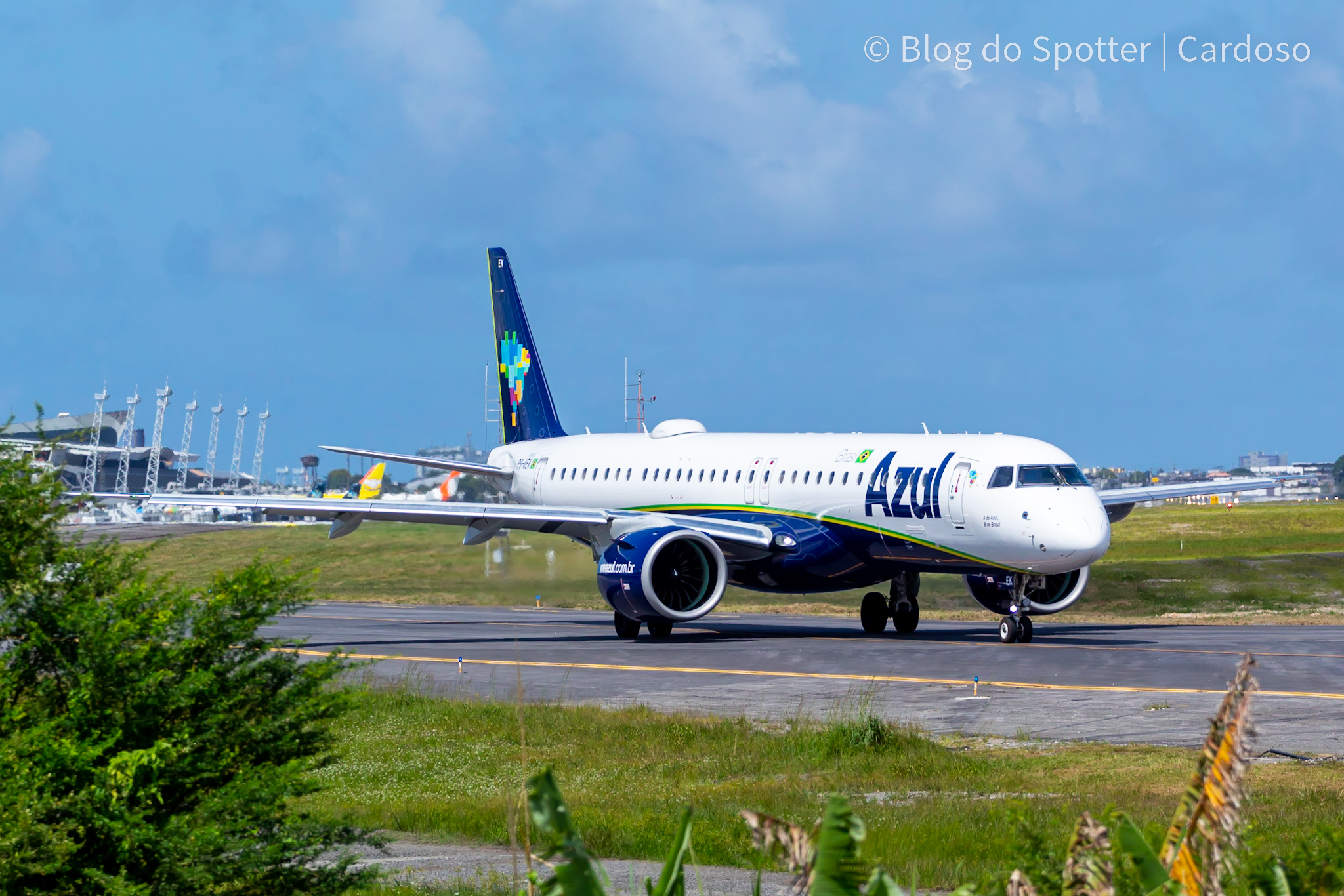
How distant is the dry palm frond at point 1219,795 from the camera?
312 cm

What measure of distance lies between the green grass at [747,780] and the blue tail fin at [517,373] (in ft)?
74.9

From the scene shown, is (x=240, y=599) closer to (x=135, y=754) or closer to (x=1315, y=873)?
(x=135, y=754)

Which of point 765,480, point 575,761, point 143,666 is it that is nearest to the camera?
point 143,666

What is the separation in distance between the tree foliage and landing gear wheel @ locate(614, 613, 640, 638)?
76.6 ft

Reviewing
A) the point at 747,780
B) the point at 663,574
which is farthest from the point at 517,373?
the point at 747,780

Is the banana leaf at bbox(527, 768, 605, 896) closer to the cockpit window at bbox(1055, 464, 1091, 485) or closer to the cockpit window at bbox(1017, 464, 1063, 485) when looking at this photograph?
the cockpit window at bbox(1017, 464, 1063, 485)

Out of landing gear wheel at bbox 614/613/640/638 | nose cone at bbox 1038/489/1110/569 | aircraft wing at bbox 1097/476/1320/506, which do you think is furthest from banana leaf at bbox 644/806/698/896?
aircraft wing at bbox 1097/476/1320/506

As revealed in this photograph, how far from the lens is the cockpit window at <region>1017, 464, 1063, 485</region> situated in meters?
27.3

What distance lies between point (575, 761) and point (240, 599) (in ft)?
24.9

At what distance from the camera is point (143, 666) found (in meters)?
7.38

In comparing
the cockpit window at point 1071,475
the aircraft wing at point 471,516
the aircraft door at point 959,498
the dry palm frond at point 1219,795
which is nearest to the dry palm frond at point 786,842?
the dry palm frond at point 1219,795

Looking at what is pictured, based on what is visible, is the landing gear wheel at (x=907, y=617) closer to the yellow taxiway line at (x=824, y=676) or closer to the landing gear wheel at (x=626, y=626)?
the landing gear wheel at (x=626, y=626)

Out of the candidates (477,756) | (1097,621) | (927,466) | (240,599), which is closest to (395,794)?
(477,756)

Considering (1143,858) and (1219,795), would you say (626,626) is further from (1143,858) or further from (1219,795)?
(1219,795)
